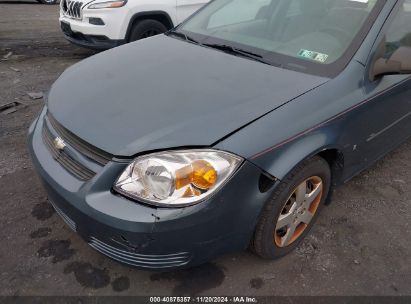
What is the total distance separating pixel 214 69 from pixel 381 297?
5.48 ft

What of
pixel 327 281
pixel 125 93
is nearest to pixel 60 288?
pixel 125 93

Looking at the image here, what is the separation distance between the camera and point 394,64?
2.28m

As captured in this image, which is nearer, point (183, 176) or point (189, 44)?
point (183, 176)

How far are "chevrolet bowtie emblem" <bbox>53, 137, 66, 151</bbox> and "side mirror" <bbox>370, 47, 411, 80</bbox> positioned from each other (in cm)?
187

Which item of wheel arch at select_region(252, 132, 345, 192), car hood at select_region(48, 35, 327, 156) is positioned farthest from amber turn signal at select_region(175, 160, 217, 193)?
wheel arch at select_region(252, 132, 345, 192)

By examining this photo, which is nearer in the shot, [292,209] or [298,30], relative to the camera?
[292,209]

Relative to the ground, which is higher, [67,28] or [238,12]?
[238,12]

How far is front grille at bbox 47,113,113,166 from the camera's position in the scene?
6.20ft

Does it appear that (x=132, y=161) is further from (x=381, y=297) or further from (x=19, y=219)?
(x=381, y=297)

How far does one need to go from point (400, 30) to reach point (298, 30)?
684 mm

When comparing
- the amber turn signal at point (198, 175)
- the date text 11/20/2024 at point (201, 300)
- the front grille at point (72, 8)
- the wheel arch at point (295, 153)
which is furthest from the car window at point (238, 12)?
the front grille at point (72, 8)

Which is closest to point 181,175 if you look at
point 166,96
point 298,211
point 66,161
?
point 166,96

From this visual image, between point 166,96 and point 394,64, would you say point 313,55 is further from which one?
point 166,96

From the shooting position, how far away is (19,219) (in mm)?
2662
